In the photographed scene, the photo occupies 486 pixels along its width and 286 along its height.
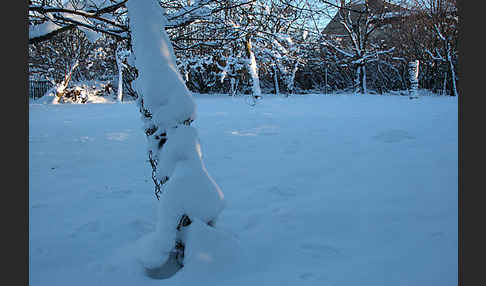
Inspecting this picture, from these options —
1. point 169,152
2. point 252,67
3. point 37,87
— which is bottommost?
point 169,152

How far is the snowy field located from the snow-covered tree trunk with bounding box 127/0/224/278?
0.14 m

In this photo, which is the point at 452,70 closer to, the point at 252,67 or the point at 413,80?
the point at 413,80

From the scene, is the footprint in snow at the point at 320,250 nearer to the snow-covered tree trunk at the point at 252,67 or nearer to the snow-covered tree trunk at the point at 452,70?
the snow-covered tree trunk at the point at 252,67

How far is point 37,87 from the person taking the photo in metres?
17.7

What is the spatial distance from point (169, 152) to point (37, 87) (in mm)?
19650

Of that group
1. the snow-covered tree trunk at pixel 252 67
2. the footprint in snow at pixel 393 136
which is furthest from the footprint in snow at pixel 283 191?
the snow-covered tree trunk at pixel 252 67

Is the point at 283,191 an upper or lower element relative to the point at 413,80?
lower

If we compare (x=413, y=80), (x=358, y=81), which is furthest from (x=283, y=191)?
(x=358, y=81)

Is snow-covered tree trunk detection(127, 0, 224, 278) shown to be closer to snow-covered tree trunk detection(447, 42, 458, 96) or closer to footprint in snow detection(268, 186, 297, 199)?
footprint in snow detection(268, 186, 297, 199)

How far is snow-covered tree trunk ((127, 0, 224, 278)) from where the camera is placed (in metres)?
1.90

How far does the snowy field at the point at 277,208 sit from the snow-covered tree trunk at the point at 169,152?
0.45 ft

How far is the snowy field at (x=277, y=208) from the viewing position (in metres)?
1.91
